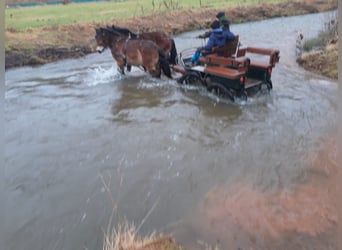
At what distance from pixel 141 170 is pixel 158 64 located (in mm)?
4420

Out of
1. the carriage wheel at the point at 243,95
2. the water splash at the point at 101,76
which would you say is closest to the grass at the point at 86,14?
the water splash at the point at 101,76

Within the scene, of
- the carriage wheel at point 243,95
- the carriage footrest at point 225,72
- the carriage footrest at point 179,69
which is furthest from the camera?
the carriage footrest at point 179,69

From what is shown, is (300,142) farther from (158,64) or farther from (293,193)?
(158,64)

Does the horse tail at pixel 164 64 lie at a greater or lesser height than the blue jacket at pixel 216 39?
lesser

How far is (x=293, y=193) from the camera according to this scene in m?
4.84

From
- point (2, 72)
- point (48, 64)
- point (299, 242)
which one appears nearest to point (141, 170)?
point (299, 242)

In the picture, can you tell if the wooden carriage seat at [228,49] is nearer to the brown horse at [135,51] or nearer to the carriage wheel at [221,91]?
the carriage wheel at [221,91]

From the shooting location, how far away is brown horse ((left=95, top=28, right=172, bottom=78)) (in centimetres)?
937

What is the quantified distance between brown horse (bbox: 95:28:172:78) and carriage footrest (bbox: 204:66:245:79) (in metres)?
1.81

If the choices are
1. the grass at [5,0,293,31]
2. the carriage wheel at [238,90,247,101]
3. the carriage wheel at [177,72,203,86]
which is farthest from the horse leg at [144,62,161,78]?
the grass at [5,0,293,31]

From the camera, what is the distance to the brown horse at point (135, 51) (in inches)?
369

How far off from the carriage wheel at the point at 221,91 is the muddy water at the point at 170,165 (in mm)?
178

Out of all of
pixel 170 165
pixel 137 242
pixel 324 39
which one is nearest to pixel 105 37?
pixel 170 165

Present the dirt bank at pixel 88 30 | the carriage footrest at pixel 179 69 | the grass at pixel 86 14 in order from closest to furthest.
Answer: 1. the carriage footrest at pixel 179 69
2. the dirt bank at pixel 88 30
3. the grass at pixel 86 14
